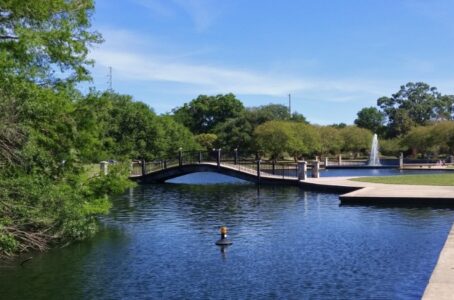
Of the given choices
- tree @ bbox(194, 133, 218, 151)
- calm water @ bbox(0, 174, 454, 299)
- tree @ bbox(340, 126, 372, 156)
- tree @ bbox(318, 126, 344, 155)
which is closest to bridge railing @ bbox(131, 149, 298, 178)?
calm water @ bbox(0, 174, 454, 299)

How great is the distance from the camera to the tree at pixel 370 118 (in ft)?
481

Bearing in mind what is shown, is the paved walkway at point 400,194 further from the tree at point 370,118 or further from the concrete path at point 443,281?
the tree at point 370,118

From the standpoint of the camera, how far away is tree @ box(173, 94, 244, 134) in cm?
13112

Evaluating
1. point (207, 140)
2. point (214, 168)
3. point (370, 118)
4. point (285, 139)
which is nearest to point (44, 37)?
Answer: point (214, 168)

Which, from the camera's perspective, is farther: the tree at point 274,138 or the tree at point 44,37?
the tree at point 274,138

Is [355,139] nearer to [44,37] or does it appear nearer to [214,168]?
[214,168]

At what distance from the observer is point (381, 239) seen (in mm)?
20188

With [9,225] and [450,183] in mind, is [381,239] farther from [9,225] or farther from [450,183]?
[450,183]

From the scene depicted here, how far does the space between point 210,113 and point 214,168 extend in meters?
79.3

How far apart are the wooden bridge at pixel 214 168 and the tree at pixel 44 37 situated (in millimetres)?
30102

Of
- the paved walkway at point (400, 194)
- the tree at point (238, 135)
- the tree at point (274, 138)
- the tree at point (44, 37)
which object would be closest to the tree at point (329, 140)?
the tree at point (238, 135)

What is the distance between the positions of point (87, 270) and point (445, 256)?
370 inches

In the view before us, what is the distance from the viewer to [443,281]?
12.2 meters

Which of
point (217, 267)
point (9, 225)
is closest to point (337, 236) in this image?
point (217, 267)
